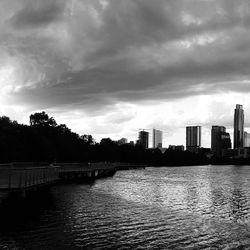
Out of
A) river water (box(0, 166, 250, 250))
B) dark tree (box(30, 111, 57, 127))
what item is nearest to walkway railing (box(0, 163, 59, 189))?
river water (box(0, 166, 250, 250))

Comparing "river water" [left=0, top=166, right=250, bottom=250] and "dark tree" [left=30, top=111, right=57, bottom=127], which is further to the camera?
"dark tree" [left=30, top=111, right=57, bottom=127]

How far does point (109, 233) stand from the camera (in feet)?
88.4

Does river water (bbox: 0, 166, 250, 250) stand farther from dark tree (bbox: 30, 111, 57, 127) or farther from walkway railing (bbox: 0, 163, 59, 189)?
dark tree (bbox: 30, 111, 57, 127)

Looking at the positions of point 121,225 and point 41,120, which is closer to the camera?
point 121,225

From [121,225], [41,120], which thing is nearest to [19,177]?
[121,225]

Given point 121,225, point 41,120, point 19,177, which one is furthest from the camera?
point 41,120

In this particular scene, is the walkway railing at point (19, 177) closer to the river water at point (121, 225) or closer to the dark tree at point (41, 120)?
the river water at point (121, 225)

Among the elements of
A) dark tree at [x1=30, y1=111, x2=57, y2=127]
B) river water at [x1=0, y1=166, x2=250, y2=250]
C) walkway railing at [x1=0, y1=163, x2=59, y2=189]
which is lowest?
river water at [x1=0, y1=166, x2=250, y2=250]

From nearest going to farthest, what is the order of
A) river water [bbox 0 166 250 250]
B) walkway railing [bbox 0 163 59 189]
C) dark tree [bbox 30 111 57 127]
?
river water [bbox 0 166 250 250] → walkway railing [bbox 0 163 59 189] → dark tree [bbox 30 111 57 127]

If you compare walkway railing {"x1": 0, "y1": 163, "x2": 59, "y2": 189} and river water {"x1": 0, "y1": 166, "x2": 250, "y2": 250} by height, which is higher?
walkway railing {"x1": 0, "y1": 163, "x2": 59, "y2": 189}

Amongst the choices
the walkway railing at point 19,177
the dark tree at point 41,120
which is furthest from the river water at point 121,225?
the dark tree at point 41,120

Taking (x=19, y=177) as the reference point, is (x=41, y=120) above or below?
above

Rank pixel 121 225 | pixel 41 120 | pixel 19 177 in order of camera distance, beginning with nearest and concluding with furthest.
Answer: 1. pixel 121 225
2. pixel 19 177
3. pixel 41 120

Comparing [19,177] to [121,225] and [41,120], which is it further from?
[41,120]
